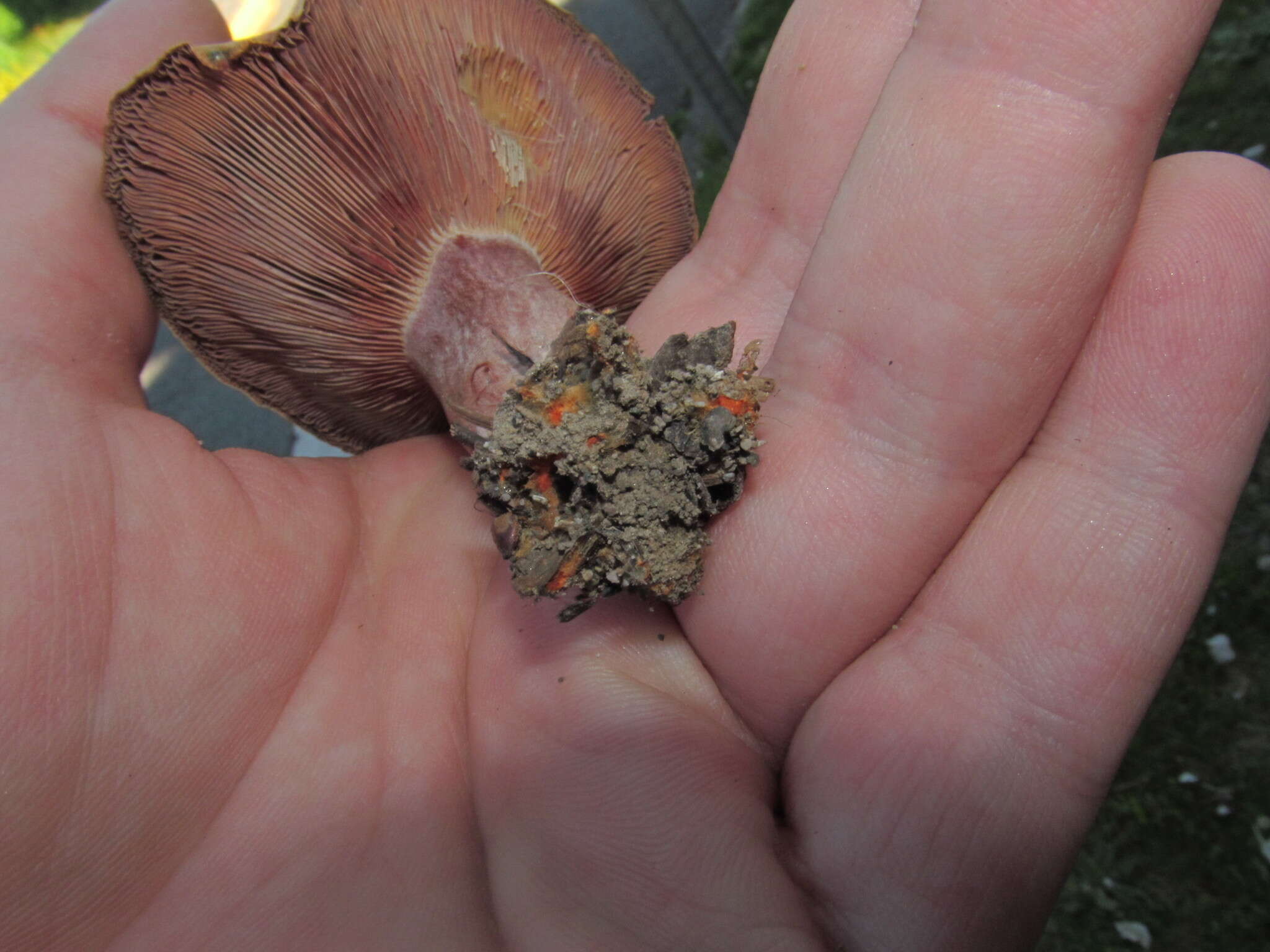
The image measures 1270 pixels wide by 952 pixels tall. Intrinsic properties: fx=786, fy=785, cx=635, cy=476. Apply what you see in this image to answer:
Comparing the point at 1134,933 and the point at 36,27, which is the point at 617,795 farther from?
the point at 36,27

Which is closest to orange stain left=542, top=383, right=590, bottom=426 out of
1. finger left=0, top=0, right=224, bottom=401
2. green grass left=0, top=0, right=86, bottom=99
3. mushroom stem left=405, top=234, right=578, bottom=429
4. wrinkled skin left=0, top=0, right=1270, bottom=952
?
mushroom stem left=405, top=234, right=578, bottom=429

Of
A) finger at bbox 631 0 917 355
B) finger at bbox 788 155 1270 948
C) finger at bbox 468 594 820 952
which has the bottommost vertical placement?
finger at bbox 468 594 820 952

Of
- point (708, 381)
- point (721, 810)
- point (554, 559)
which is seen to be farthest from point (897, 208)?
point (721, 810)

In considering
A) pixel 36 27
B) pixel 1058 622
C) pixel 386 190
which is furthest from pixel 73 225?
pixel 36 27

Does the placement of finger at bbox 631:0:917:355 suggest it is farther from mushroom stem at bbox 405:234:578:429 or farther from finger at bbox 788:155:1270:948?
finger at bbox 788:155:1270:948

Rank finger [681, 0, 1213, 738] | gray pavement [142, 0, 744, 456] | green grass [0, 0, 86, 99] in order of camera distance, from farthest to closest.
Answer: green grass [0, 0, 86, 99] → gray pavement [142, 0, 744, 456] → finger [681, 0, 1213, 738]

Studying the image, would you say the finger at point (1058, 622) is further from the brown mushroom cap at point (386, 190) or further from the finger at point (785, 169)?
the brown mushroom cap at point (386, 190)

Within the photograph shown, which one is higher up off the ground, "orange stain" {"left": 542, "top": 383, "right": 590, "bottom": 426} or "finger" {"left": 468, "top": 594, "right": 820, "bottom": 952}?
"orange stain" {"left": 542, "top": 383, "right": 590, "bottom": 426}
